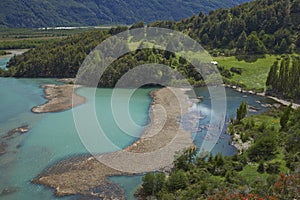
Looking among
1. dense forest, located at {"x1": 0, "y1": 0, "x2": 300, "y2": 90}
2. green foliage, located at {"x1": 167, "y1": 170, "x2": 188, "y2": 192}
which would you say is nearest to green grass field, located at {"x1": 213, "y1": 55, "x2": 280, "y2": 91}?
dense forest, located at {"x1": 0, "y1": 0, "x2": 300, "y2": 90}

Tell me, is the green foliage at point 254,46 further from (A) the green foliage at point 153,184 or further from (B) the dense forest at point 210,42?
(A) the green foliage at point 153,184

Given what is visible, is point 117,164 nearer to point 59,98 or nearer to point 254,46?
point 59,98

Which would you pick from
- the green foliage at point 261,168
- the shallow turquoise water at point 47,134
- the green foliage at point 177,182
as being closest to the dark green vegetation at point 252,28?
the shallow turquoise water at point 47,134

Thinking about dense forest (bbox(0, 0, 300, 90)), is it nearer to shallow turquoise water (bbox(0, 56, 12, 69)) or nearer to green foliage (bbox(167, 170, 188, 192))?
shallow turquoise water (bbox(0, 56, 12, 69))

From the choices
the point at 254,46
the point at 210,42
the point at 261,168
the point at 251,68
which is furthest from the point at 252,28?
the point at 261,168

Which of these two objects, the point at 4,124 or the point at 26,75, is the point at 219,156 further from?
the point at 26,75

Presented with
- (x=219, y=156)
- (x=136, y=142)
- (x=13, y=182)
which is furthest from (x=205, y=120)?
(x=13, y=182)
